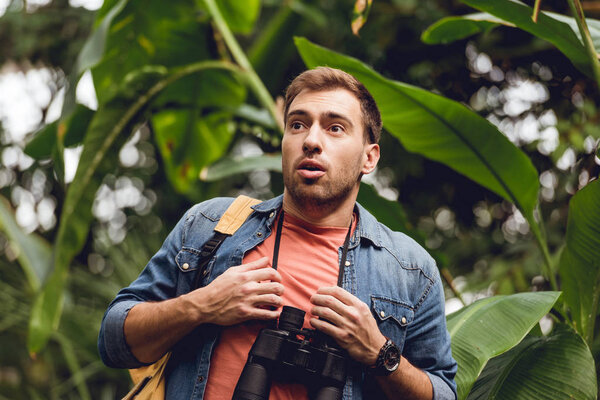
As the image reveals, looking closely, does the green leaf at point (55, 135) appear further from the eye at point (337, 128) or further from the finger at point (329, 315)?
the finger at point (329, 315)

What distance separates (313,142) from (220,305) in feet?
1.26

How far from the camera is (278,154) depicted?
2719 millimetres

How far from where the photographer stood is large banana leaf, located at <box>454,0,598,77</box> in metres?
1.82

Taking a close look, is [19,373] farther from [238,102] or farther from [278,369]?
[278,369]

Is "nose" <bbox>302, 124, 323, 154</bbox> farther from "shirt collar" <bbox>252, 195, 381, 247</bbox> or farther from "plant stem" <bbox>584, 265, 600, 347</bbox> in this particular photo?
"plant stem" <bbox>584, 265, 600, 347</bbox>

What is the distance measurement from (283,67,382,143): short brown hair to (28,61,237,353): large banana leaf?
1000 millimetres

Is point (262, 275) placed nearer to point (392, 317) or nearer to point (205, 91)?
point (392, 317)

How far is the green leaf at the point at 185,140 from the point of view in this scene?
3.18 meters

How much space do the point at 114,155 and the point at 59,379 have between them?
118 inches

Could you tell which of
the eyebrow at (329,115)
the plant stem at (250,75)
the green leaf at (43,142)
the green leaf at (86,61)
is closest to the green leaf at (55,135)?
the green leaf at (43,142)

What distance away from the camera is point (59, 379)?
4.61 meters

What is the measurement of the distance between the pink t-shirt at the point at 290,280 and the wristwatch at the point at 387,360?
0.50ft

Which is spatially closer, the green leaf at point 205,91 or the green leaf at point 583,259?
the green leaf at point 583,259

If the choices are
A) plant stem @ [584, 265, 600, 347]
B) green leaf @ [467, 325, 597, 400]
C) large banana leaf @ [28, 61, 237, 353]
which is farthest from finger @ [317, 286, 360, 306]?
large banana leaf @ [28, 61, 237, 353]
